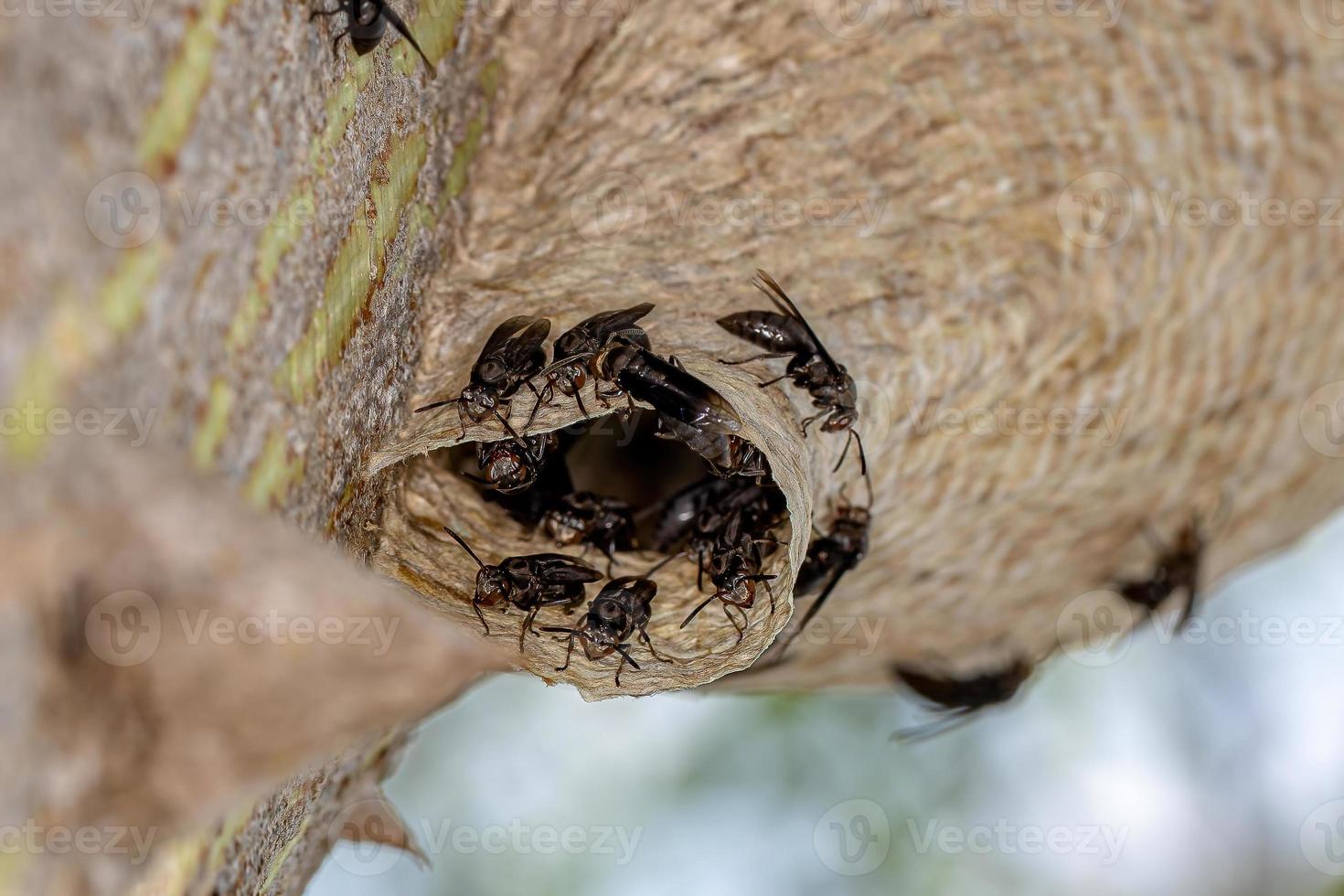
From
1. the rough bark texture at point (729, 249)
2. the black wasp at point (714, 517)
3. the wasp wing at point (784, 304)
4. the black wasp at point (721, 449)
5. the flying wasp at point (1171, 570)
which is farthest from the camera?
the flying wasp at point (1171, 570)

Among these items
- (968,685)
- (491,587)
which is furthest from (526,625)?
(968,685)

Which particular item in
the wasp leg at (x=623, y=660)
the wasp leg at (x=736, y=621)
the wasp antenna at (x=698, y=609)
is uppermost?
the wasp leg at (x=623, y=660)

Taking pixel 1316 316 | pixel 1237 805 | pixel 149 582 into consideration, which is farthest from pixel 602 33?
pixel 1237 805

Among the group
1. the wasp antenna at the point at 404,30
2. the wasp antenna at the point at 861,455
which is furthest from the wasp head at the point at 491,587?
the wasp antenna at the point at 404,30

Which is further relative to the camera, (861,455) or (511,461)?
(861,455)

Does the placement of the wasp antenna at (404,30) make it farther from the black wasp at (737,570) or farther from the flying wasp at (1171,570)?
the flying wasp at (1171,570)

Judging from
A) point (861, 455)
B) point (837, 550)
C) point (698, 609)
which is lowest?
point (837, 550)

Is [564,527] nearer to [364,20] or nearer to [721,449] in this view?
[721,449]

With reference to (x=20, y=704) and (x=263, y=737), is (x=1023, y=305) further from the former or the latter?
(x=20, y=704)
